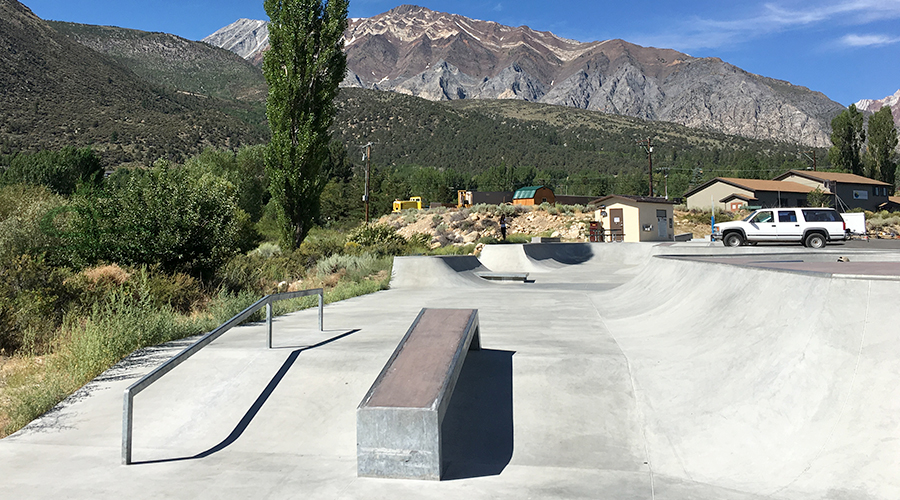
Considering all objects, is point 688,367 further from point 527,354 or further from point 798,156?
point 798,156

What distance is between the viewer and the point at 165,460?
4480 millimetres

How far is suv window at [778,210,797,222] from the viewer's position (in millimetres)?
21172

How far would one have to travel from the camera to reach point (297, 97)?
72.0 feet

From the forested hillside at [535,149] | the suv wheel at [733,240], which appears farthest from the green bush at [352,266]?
the forested hillside at [535,149]

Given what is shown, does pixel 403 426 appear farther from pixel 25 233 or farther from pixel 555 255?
pixel 555 255

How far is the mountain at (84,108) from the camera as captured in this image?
229ft

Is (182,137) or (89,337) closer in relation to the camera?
(89,337)

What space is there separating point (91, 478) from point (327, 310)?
6956mm

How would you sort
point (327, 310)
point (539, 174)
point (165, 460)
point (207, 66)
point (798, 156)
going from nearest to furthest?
point (165, 460) → point (327, 310) → point (539, 174) → point (798, 156) → point (207, 66)

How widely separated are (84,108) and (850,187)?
97792 millimetres

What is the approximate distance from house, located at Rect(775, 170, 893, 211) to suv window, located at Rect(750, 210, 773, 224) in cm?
4568

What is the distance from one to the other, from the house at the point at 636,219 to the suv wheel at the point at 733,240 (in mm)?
10972

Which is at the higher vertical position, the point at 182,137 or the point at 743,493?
the point at 182,137

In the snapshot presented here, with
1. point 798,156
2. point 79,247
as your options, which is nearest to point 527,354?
point 79,247
